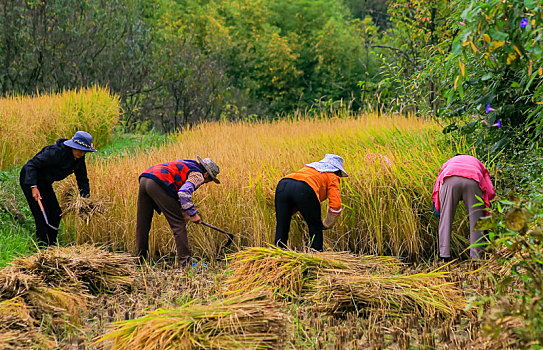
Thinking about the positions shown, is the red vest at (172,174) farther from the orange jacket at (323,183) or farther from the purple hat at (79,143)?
the orange jacket at (323,183)

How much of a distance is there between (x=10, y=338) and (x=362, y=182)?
375 cm

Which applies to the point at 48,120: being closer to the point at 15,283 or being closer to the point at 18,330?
the point at 15,283

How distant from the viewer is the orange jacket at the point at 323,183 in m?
5.28

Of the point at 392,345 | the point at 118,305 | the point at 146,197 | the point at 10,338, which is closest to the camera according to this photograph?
the point at 10,338

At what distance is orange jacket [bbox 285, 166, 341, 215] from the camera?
17.3 feet

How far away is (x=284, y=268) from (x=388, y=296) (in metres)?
0.84

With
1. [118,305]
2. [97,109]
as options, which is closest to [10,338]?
[118,305]

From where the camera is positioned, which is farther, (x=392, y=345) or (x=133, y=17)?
(x=133, y=17)

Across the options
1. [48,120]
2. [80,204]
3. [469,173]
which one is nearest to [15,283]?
[80,204]

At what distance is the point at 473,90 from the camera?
20.9 feet

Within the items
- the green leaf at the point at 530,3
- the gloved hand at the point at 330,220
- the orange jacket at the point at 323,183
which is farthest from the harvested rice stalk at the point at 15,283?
the green leaf at the point at 530,3

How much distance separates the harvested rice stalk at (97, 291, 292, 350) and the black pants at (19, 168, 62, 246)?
3.43 m

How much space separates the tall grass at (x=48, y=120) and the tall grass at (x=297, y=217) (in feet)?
8.08

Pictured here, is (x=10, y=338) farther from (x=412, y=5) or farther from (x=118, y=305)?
(x=412, y=5)
